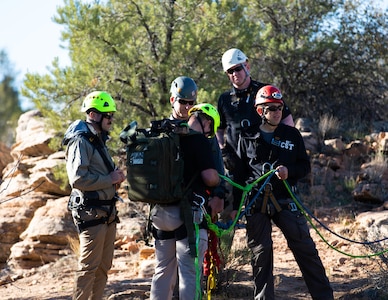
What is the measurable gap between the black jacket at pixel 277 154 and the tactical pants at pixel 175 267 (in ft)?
3.39

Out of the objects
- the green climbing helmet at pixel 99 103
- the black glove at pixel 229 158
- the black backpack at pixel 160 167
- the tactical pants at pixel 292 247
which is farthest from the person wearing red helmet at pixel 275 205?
Result: the green climbing helmet at pixel 99 103

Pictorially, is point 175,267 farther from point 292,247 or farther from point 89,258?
point 292,247

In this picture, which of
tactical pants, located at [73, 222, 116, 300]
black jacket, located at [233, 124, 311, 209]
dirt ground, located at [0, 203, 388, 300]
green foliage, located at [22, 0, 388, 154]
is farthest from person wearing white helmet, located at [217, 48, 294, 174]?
green foliage, located at [22, 0, 388, 154]

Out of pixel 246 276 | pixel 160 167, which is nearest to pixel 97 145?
pixel 160 167

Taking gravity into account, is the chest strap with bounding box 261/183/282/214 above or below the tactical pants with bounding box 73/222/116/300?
above

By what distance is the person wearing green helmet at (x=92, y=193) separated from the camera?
18.0 ft

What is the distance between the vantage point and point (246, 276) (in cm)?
760

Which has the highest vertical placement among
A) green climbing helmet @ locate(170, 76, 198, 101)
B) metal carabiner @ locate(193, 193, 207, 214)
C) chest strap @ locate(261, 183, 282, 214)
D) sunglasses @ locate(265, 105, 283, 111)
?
green climbing helmet @ locate(170, 76, 198, 101)

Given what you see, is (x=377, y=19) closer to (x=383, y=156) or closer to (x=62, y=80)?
(x=383, y=156)

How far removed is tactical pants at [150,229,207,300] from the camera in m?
4.59

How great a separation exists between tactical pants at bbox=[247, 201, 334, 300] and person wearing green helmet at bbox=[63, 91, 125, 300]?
1.34 metres

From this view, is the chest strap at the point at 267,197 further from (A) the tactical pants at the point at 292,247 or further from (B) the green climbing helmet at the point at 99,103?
(B) the green climbing helmet at the point at 99,103

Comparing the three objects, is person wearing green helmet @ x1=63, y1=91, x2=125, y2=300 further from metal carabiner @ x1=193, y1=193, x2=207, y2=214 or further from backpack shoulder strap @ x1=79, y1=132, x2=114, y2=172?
metal carabiner @ x1=193, y1=193, x2=207, y2=214

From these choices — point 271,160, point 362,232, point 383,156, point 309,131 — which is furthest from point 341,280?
point 309,131
